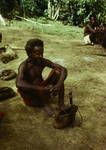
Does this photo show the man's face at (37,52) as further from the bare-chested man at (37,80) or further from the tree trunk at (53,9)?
the tree trunk at (53,9)

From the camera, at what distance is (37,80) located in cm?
605

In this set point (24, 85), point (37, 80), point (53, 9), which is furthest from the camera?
point (53, 9)

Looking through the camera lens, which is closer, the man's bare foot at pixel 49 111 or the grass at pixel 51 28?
the man's bare foot at pixel 49 111

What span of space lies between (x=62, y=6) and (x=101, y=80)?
9214 millimetres

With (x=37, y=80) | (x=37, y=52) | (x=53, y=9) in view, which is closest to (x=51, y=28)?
(x=53, y=9)

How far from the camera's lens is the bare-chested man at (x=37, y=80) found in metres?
5.61

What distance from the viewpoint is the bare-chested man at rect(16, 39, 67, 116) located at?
561cm

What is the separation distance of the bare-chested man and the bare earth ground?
0.26 metres

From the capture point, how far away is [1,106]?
20.4 feet

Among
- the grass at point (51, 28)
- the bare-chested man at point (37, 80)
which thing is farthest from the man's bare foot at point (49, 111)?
the grass at point (51, 28)

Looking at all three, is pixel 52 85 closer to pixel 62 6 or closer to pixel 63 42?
pixel 63 42

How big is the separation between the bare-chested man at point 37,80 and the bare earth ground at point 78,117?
10.1 inches

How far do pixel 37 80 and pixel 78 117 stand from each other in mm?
995

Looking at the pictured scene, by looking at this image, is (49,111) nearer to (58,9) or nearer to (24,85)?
(24,85)
